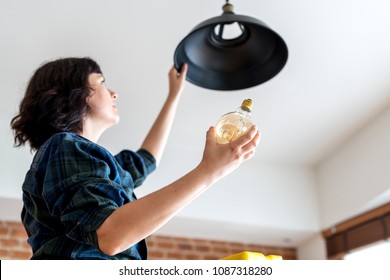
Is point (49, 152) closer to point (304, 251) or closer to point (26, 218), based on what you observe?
point (26, 218)

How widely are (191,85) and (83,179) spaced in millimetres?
1371

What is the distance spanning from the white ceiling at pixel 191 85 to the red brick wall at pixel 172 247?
1.32 ft

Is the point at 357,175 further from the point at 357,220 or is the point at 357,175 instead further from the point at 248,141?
the point at 248,141

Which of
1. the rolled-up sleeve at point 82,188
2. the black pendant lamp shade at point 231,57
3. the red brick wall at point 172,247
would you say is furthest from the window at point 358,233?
the rolled-up sleeve at point 82,188

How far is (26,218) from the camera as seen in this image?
112cm

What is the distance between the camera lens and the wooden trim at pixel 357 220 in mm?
2604

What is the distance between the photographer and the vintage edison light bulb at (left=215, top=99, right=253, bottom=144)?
99 centimetres

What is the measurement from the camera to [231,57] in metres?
1.46

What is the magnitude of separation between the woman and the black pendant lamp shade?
305 millimetres

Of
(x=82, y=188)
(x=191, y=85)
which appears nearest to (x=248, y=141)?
(x=82, y=188)

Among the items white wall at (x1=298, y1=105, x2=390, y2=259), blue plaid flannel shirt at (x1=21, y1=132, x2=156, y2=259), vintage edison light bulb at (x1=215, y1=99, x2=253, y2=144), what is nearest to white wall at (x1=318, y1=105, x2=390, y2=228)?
white wall at (x1=298, y1=105, x2=390, y2=259)

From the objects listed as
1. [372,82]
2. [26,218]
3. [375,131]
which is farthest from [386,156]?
[26,218]

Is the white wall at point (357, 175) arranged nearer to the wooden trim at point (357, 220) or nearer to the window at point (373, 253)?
the wooden trim at point (357, 220)

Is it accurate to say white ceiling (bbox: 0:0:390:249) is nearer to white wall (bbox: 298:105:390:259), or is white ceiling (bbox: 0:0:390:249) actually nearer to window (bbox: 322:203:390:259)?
white wall (bbox: 298:105:390:259)
